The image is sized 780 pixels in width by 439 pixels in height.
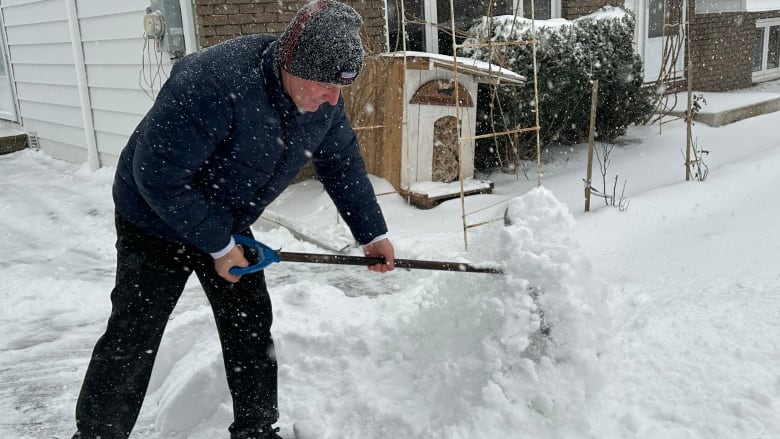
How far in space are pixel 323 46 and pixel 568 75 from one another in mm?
5593

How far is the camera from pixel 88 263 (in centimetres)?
507

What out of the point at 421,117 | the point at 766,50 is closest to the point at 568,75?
the point at 421,117

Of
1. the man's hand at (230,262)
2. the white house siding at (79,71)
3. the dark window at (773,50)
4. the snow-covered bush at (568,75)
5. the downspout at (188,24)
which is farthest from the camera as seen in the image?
the dark window at (773,50)

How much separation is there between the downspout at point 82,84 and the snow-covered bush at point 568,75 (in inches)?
187

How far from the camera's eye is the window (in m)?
13.0

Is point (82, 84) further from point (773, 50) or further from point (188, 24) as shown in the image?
point (773, 50)

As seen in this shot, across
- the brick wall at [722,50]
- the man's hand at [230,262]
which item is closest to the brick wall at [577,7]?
the brick wall at [722,50]

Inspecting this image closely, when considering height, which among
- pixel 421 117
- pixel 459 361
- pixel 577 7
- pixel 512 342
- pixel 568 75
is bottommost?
pixel 459 361

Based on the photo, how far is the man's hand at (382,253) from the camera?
2.57 m

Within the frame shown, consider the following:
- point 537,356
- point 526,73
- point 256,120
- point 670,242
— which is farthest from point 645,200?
point 256,120

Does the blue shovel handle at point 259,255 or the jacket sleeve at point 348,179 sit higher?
the jacket sleeve at point 348,179

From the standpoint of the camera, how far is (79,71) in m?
8.23

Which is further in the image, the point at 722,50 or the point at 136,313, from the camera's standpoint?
the point at 722,50

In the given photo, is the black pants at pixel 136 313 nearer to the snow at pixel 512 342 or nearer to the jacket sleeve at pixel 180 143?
the jacket sleeve at pixel 180 143
